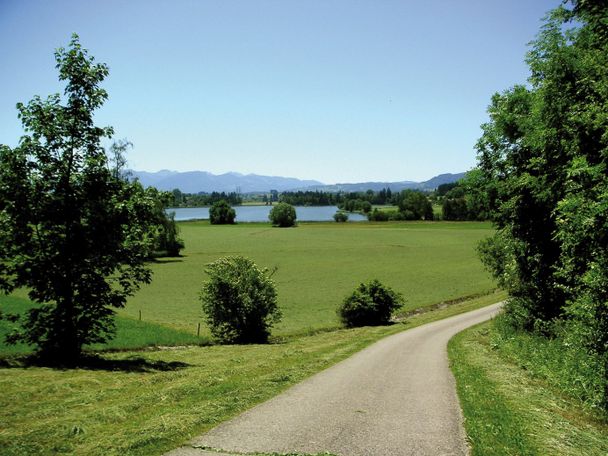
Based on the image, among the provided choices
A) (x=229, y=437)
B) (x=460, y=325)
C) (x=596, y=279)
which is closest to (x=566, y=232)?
(x=596, y=279)

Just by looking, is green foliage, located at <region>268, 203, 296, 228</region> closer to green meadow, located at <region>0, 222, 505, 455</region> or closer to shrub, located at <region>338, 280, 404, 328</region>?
green meadow, located at <region>0, 222, 505, 455</region>

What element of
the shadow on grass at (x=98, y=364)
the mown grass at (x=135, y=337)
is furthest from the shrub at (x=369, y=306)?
the shadow on grass at (x=98, y=364)

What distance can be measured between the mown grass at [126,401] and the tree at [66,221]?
2.45 meters

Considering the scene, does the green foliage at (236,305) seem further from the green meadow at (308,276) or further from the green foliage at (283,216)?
the green foliage at (283,216)

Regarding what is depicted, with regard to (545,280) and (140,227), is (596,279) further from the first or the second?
(140,227)

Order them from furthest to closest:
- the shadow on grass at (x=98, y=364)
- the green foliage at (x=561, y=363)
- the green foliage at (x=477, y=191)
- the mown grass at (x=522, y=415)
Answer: the green foliage at (x=477, y=191) → the shadow on grass at (x=98, y=364) → the green foliage at (x=561, y=363) → the mown grass at (x=522, y=415)

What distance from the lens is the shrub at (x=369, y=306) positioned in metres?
39.0

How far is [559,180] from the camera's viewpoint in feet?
60.0

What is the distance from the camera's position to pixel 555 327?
20.5 m

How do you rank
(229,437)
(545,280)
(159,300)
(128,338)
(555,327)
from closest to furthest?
(229,437) < (555,327) < (545,280) < (128,338) < (159,300)

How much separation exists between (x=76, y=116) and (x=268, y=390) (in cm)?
1339

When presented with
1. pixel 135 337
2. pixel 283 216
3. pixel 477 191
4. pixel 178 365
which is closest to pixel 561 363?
pixel 178 365

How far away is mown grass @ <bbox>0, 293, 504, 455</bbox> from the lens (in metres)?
8.23

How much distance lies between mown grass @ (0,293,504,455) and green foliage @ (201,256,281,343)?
43.3ft
